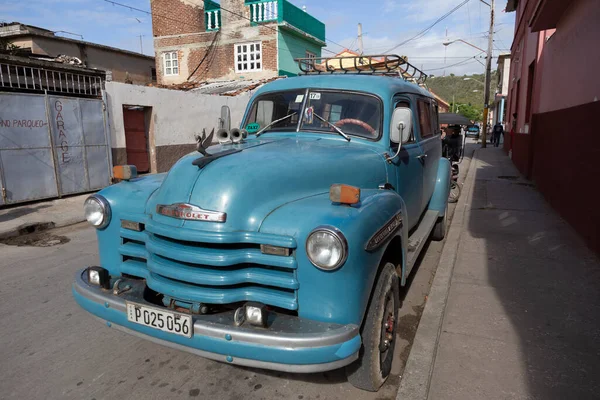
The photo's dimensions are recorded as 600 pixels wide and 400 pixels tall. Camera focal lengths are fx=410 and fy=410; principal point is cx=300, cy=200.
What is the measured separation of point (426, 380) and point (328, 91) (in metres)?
2.52

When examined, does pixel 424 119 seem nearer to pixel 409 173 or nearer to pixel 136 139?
pixel 409 173

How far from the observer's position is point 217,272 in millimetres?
2303

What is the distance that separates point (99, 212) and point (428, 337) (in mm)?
2690

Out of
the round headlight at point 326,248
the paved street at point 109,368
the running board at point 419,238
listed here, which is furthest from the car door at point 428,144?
the round headlight at point 326,248

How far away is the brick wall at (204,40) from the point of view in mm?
22250

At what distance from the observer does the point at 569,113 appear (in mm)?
7125

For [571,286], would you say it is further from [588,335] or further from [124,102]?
[124,102]

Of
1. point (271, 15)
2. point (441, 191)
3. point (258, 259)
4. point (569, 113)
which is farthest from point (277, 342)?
point (271, 15)

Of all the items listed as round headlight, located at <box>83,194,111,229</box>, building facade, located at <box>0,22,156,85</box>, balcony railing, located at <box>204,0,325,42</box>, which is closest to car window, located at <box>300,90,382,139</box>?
round headlight, located at <box>83,194,111,229</box>

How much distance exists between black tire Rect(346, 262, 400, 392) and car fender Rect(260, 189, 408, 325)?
0.55 feet

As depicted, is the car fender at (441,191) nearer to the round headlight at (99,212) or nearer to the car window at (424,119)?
the car window at (424,119)

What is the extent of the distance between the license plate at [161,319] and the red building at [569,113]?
16.9 feet

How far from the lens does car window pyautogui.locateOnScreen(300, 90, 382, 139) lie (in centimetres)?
369

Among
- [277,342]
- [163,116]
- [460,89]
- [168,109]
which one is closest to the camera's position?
[277,342]
